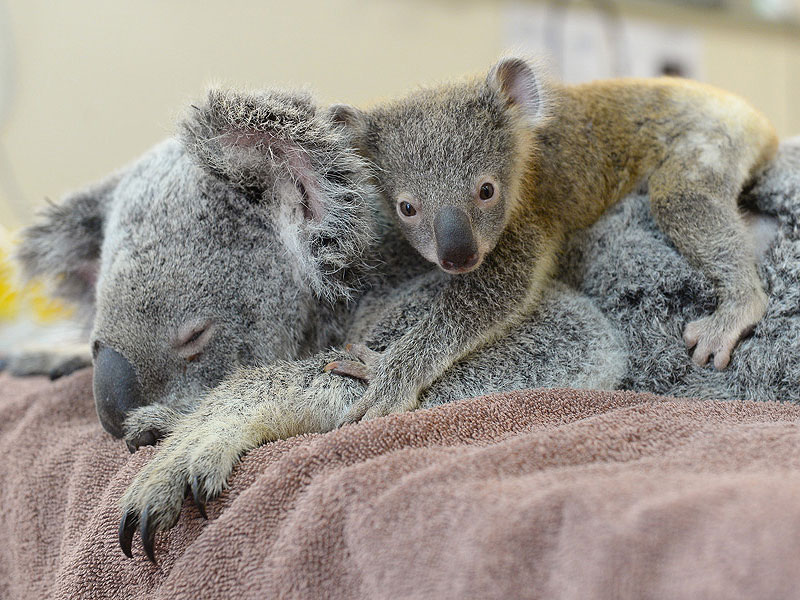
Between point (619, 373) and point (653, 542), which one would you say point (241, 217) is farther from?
point (653, 542)

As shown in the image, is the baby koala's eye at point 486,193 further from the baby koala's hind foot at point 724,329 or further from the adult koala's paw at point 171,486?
the adult koala's paw at point 171,486

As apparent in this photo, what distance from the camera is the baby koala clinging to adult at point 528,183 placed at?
1095 millimetres

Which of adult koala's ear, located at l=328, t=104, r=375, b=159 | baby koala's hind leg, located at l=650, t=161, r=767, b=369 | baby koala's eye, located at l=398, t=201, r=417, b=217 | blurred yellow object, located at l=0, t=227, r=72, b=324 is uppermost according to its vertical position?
adult koala's ear, located at l=328, t=104, r=375, b=159

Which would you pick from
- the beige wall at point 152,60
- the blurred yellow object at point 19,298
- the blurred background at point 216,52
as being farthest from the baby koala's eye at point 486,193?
the beige wall at point 152,60

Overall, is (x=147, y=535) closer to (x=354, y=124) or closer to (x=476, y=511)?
(x=476, y=511)

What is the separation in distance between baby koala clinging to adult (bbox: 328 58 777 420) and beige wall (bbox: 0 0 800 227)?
158 cm

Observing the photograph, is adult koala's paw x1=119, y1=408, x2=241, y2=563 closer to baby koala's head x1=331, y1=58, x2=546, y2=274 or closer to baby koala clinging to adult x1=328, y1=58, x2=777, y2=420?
baby koala clinging to adult x1=328, y1=58, x2=777, y2=420

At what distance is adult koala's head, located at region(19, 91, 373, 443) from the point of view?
3.51 ft

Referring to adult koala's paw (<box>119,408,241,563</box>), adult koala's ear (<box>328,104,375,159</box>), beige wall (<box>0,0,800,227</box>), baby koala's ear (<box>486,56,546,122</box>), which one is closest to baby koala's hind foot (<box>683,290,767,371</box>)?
baby koala's ear (<box>486,56,546,122</box>)

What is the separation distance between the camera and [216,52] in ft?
9.50

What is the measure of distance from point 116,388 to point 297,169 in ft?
1.39

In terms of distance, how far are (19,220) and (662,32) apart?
317 centimetres

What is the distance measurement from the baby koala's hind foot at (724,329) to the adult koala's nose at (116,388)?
0.84m

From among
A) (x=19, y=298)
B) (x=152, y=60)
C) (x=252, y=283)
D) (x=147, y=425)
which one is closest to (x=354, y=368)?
(x=252, y=283)
